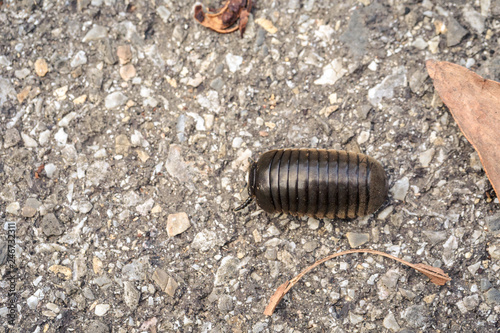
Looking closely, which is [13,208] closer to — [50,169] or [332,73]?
[50,169]

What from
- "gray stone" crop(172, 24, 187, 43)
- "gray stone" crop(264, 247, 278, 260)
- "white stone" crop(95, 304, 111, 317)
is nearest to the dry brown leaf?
"gray stone" crop(264, 247, 278, 260)

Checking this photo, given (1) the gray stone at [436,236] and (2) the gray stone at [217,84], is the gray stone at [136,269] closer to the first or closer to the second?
(2) the gray stone at [217,84]

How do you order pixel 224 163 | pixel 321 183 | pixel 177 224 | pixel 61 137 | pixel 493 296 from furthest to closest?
pixel 61 137
pixel 224 163
pixel 177 224
pixel 493 296
pixel 321 183

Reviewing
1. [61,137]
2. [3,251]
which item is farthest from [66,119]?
[3,251]

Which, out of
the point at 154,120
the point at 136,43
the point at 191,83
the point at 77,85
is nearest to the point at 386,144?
the point at 191,83

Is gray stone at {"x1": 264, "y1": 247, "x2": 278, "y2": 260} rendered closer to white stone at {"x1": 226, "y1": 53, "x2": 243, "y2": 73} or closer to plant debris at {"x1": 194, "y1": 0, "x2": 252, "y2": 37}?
white stone at {"x1": 226, "y1": 53, "x2": 243, "y2": 73}

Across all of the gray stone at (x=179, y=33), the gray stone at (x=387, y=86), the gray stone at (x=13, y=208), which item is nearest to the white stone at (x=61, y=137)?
the gray stone at (x=13, y=208)
